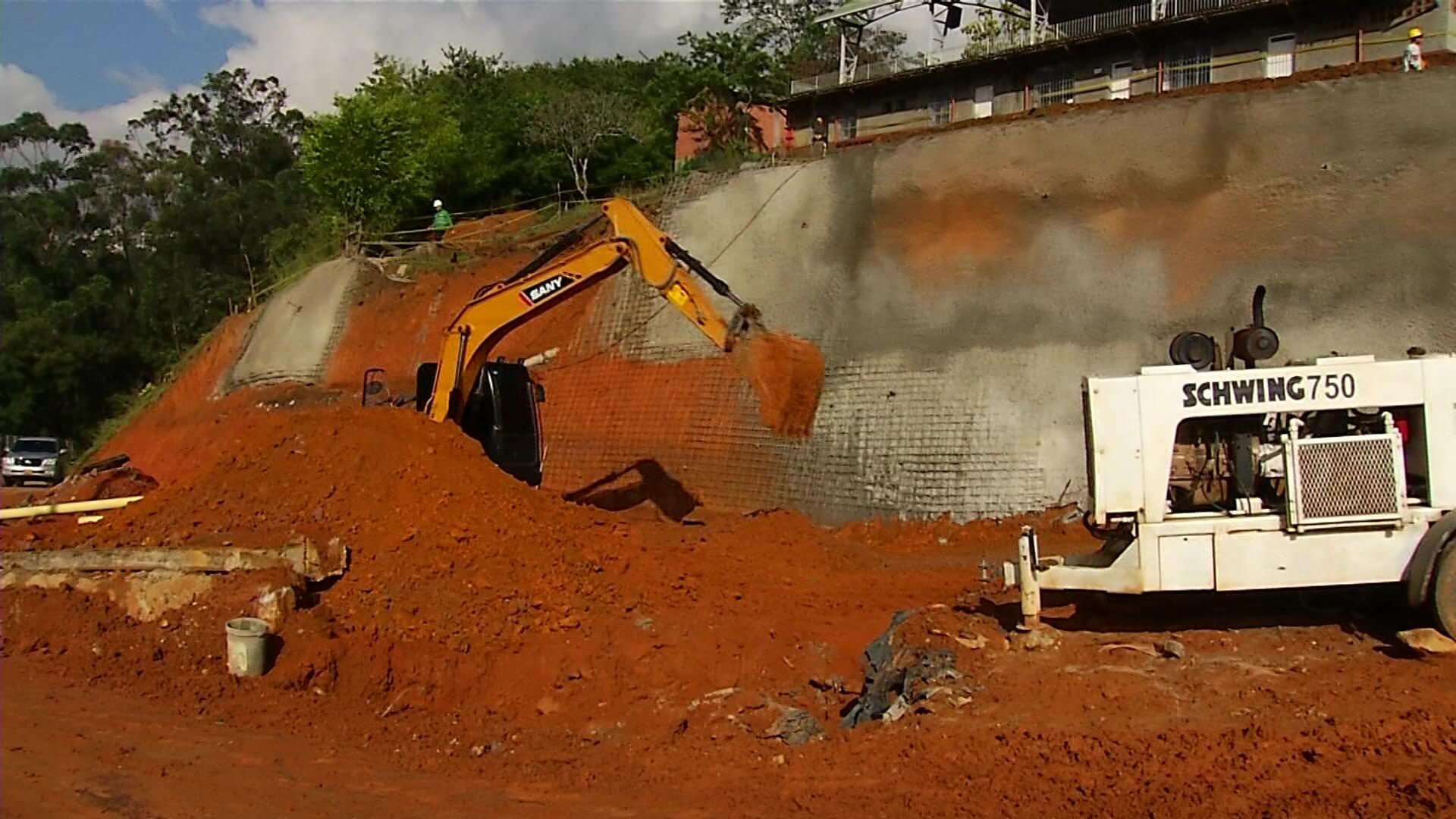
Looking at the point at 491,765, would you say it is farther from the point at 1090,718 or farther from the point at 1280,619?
the point at 1280,619

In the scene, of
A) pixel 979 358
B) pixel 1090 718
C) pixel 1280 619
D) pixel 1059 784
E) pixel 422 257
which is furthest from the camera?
pixel 422 257

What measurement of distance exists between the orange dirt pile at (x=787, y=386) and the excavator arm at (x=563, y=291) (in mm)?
4440

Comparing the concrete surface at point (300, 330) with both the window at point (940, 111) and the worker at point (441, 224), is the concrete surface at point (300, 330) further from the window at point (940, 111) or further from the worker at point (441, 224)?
the window at point (940, 111)

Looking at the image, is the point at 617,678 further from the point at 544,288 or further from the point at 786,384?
the point at 786,384

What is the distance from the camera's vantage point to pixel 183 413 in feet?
112

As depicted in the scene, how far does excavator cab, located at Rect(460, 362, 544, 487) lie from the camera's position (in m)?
16.2

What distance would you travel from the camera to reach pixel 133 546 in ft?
37.0

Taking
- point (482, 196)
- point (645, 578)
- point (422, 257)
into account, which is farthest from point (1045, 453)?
point (482, 196)

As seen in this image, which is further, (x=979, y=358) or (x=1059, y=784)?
(x=979, y=358)

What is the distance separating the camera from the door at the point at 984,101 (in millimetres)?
36031

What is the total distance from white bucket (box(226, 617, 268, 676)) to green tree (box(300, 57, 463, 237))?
27.2m

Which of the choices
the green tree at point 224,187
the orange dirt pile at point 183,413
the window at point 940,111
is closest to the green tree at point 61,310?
the green tree at point 224,187

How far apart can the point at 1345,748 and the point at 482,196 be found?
36905 mm

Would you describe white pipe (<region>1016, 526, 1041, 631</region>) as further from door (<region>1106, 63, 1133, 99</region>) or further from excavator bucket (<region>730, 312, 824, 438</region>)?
door (<region>1106, 63, 1133, 99</region>)
